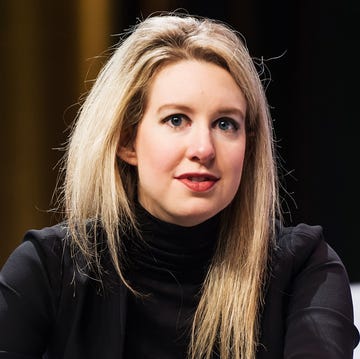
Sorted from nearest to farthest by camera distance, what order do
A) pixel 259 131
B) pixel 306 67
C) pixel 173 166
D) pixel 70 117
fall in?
1. pixel 173 166
2. pixel 259 131
3. pixel 70 117
4. pixel 306 67

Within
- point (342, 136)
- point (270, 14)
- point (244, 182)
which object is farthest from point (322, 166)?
point (244, 182)

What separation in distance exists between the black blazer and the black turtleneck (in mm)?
38

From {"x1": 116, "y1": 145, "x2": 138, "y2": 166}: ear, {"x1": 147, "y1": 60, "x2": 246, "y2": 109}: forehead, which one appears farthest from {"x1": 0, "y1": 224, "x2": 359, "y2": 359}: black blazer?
{"x1": 147, "y1": 60, "x2": 246, "y2": 109}: forehead

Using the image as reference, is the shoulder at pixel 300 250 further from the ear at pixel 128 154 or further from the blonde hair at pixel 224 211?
the ear at pixel 128 154

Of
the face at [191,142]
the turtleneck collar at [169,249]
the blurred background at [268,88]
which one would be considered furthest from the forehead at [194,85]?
the blurred background at [268,88]

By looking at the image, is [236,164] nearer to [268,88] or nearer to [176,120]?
[176,120]

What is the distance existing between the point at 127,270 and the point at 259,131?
28 centimetres

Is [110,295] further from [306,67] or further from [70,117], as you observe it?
[306,67]

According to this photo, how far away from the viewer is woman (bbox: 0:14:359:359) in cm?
100

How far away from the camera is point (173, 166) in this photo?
986mm

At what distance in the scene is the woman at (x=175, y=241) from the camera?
3.27ft

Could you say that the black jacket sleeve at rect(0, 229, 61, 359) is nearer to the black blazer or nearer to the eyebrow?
the black blazer

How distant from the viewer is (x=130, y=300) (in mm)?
1056

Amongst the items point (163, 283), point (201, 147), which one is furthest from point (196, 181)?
point (163, 283)
